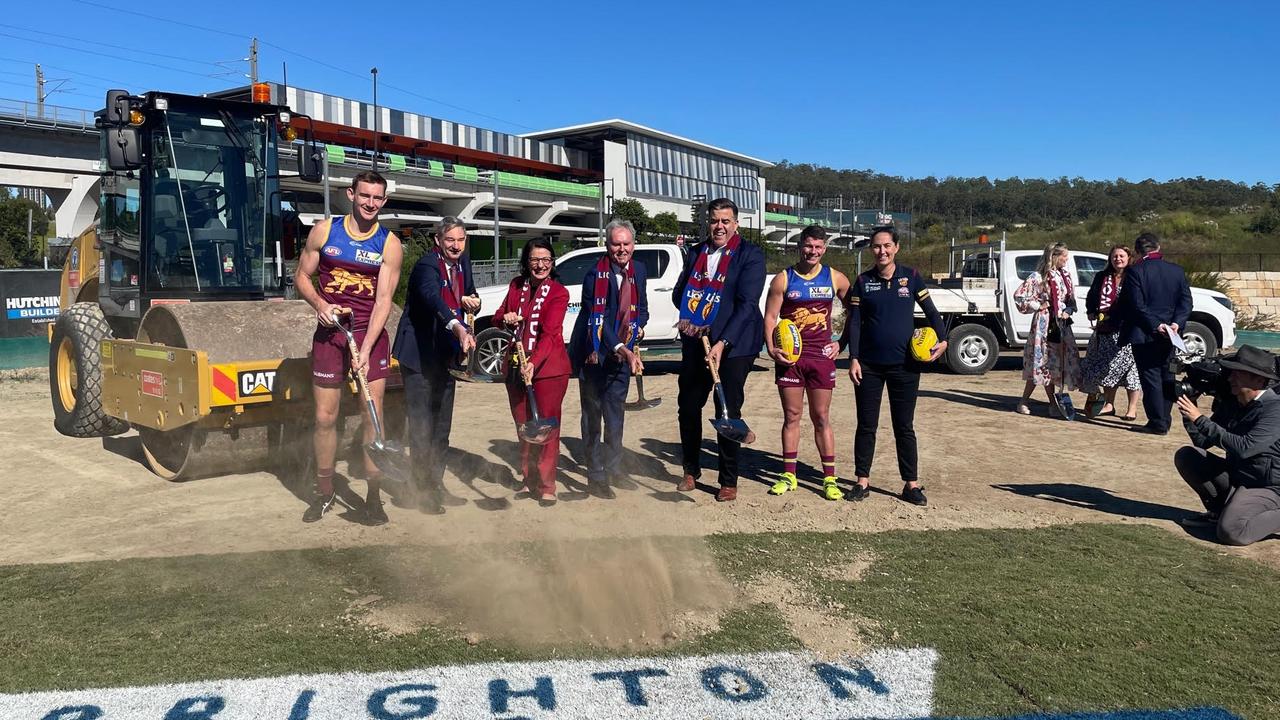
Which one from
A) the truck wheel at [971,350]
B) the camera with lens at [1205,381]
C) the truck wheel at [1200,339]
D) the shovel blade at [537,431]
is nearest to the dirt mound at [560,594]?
the shovel blade at [537,431]

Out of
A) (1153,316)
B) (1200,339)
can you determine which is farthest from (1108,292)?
(1200,339)

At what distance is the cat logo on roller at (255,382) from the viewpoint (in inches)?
238

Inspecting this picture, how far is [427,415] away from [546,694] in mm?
2979

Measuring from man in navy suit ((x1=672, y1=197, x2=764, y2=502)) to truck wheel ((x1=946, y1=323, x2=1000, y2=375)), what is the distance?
853cm

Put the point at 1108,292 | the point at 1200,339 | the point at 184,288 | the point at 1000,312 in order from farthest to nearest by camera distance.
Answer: the point at 1000,312
the point at 1200,339
the point at 1108,292
the point at 184,288

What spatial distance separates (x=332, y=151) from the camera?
54.3m

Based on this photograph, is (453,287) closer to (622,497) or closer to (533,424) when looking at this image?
(533,424)

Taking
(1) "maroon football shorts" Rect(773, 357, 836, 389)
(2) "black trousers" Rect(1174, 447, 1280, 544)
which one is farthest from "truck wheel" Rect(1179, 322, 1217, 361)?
(1) "maroon football shorts" Rect(773, 357, 836, 389)

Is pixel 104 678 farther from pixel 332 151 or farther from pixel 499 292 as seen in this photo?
pixel 332 151

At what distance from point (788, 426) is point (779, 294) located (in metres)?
0.96

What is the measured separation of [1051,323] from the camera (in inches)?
383

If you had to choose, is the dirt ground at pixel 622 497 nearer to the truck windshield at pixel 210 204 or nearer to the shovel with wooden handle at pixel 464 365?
the shovel with wooden handle at pixel 464 365

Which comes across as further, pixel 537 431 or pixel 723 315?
pixel 723 315

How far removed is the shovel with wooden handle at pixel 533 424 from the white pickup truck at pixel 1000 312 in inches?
355
